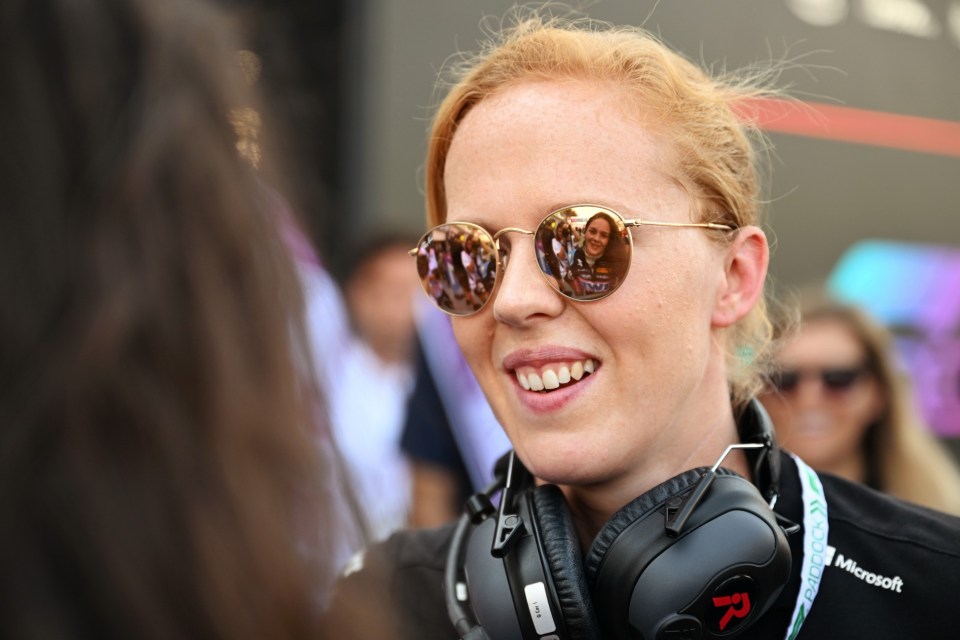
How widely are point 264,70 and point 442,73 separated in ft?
3.07

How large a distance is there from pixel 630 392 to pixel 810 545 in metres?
0.36

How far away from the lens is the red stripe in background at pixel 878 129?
5605 millimetres

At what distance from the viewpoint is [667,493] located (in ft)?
4.74

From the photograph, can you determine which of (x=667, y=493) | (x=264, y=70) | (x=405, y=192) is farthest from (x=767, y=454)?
(x=405, y=192)

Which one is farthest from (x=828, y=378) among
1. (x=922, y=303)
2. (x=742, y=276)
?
(x=922, y=303)

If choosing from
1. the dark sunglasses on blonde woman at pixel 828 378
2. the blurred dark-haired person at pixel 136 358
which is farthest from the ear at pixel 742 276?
the dark sunglasses on blonde woman at pixel 828 378

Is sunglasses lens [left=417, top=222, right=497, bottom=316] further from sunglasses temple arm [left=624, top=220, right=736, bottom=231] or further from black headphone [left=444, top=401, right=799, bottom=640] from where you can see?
black headphone [left=444, top=401, right=799, bottom=640]

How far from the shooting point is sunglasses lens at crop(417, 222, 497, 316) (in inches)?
64.0

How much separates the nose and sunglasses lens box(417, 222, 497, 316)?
2.0 inches

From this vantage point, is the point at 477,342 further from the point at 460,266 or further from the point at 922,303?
the point at 922,303

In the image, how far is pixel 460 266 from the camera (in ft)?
5.46

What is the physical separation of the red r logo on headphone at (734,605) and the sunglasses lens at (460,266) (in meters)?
0.60

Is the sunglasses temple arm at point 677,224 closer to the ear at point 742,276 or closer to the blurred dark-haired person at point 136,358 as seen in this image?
the ear at point 742,276

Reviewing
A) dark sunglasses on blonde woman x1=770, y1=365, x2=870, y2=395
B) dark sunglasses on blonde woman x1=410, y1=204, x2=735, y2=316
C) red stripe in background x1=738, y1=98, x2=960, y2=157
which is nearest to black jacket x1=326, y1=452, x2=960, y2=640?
dark sunglasses on blonde woman x1=410, y1=204, x2=735, y2=316
